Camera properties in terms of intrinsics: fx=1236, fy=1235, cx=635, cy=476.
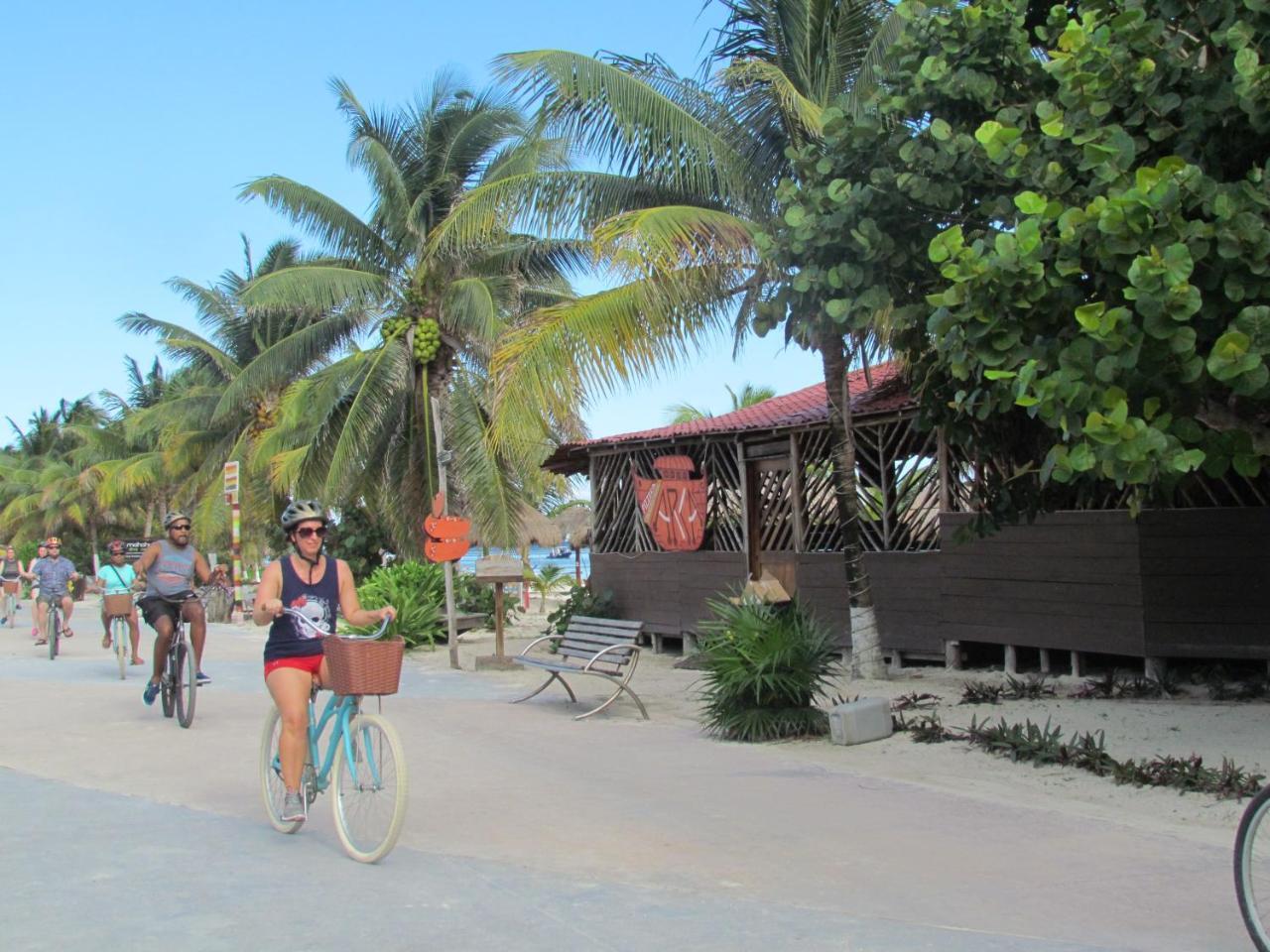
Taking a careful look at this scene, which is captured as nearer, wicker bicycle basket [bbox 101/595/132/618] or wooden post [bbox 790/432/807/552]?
wicker bicycle basket [bbox 101/595/132/618]

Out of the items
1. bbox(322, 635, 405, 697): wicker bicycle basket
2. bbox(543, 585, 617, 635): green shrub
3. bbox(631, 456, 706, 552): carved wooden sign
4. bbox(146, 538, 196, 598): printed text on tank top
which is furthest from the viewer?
bbox(543, 585, 617, 635): green shrub

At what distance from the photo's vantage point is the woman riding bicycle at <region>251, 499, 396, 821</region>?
6.25m

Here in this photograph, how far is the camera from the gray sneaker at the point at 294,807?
6.32m

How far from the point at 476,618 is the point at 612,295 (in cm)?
784

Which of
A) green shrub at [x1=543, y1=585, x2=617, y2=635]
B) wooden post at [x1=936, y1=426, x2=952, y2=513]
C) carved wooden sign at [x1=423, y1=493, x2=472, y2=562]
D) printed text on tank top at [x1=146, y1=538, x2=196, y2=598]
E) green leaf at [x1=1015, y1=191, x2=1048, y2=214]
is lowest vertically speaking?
green shrub at [x1=543, y1=585, x2=617, y2=635]

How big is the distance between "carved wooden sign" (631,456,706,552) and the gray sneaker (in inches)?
397

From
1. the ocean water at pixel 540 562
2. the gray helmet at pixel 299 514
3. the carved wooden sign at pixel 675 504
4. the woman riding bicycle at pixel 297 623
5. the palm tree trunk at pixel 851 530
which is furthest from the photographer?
the ocean water at pixel 540 562

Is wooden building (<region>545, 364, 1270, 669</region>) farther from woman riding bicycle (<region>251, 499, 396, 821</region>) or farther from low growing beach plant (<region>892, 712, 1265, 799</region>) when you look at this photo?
woman riding bicycle (<region>251, 499, 396, 821</region>)

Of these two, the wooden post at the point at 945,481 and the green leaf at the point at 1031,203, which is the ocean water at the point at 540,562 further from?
the green leaf at the point at 1031,203

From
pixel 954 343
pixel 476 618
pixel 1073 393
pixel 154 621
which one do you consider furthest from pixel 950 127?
pixel 476 618

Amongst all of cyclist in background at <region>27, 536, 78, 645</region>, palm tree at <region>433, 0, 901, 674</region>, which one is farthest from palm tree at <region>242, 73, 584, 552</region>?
palm tree at <region>433, 0, 901, 674</region>

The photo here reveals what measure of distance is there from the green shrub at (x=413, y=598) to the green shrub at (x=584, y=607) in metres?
1.75

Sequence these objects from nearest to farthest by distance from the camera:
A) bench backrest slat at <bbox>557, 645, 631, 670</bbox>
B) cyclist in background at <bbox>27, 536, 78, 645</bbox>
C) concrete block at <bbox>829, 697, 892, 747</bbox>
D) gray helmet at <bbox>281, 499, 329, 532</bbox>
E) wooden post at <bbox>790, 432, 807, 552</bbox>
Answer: gray helmet at <bbox>281, 499, 329, 532</bbox>, concrete block at <bbox>829, 697, 892, 747</bbox>, bench backrest slat at <bbox>557, 645, 631, 670</bbox>, wooden post at <bbox>790, 432, 807, 552</bbox>, cyclist in background at <bbox>27, 536, 78, 645</bbox>

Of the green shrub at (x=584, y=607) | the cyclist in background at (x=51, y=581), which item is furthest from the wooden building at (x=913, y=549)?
the cyclist in background at (x=51, y=581)
